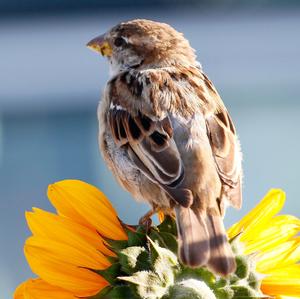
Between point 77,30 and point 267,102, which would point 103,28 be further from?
point 267,102

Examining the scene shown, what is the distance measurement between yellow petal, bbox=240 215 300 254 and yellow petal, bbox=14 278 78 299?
295 millimetres

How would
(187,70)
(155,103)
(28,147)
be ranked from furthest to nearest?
(28,147) → (187,70) → (155,103)

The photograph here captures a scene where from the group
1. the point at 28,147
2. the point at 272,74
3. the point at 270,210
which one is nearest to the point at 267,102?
the point at 272,74

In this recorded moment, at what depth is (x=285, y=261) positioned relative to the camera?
167cm

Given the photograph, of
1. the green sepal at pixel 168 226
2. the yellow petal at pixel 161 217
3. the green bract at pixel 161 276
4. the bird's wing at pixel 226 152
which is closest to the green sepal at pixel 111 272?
the green bract at pixel 161 276

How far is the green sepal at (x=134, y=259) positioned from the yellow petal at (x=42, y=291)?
9 centimetres

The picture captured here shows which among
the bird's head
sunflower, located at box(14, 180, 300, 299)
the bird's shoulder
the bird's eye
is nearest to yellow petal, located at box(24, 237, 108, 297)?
sunflower, located at box(14, 180, 300, 299)

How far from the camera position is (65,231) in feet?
5.36

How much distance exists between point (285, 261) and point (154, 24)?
37.8 inches

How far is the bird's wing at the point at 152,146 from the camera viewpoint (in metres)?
1.99

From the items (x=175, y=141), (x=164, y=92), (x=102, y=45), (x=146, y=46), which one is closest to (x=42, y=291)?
(x=175, y=141)

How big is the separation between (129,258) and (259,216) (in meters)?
0.24

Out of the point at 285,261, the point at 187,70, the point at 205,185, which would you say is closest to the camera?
the point at 285,261

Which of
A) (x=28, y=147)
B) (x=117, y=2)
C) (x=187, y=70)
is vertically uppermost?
(x=117, y=2)
